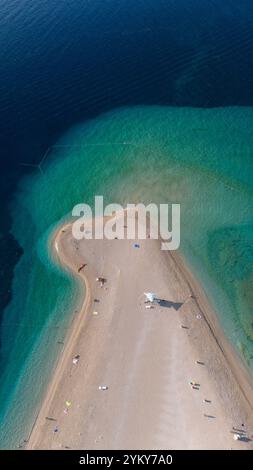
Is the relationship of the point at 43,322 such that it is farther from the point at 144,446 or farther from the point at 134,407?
the point at 144,446

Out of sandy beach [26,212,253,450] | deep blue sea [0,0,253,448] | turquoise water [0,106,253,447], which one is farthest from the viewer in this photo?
deep blue sea [0,0,253,448]

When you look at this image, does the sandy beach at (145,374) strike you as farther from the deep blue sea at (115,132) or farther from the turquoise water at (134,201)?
the deep blue sea at (115,132)

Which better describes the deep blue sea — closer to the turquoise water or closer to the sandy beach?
the turquoise water

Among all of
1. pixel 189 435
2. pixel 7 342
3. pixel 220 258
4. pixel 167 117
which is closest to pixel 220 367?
pixel 189 435

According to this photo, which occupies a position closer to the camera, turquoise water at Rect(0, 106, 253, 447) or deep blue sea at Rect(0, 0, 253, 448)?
turquoise water at Rect(0, 106, 253, 447)

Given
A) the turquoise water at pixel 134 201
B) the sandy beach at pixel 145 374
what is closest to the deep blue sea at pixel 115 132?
the turquoise water at pixel 134 201

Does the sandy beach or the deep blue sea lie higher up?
the deep blue sea

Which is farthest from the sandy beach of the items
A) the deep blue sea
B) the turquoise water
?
the deep blue sea

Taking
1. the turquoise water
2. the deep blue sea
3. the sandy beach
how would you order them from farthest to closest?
1. the deep blue sea
2. the turquoise water
3. the sandy beach
